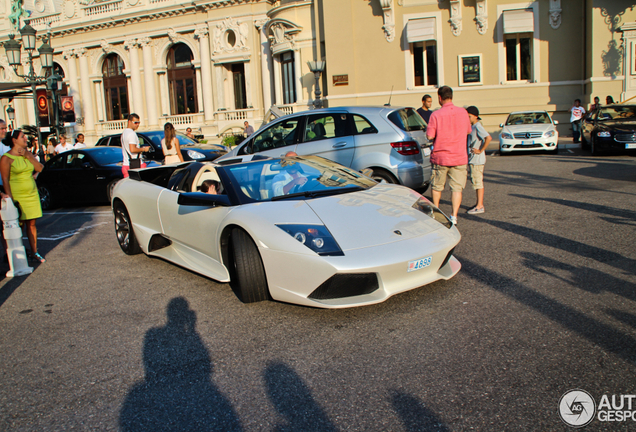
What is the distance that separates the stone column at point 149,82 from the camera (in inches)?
1355

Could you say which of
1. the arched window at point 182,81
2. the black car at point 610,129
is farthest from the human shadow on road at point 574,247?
the arched window at point 182,81

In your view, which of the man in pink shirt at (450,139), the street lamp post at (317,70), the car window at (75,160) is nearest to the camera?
the man in pink shirt at (450,139)

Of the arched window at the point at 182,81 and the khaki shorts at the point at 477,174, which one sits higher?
the arched window at the point at 182,81

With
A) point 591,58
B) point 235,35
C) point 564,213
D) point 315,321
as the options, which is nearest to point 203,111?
point 235,35

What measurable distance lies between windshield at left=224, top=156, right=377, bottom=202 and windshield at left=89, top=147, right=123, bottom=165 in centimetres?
722

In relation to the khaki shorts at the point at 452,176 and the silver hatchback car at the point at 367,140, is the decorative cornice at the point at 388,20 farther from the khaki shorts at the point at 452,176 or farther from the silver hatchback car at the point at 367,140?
the khaki shorts at the point at 452,176

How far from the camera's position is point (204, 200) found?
4.74 metres

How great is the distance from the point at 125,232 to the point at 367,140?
377 cm

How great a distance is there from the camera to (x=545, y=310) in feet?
12.9

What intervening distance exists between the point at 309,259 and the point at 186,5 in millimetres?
32168

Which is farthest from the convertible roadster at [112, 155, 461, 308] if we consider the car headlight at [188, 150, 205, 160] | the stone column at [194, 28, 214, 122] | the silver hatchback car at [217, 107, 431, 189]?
the stone column at [194, 28, 214, 122]

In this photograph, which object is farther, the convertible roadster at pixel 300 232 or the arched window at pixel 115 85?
the arched window at pixel 115 85

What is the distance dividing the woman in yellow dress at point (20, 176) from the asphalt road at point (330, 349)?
3.11 ft

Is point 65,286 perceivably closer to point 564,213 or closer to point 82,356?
point 82,356
